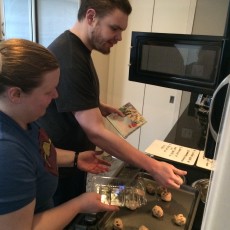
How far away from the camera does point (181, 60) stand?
111 cm

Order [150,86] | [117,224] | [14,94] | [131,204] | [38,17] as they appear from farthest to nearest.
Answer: [150,86] < [38,17] < [131,204] < [117,224] < [14,94]

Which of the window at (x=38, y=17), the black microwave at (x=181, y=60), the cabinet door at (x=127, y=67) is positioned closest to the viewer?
the black microwave at (x=181, y=60)

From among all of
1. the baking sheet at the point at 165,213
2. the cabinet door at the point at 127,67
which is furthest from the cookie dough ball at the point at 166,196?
the cabinet door at the point at 127,67

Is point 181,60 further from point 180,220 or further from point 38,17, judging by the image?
point 38,17

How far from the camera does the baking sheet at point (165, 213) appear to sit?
88 centimetres

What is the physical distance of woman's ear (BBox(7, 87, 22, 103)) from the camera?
0.67m

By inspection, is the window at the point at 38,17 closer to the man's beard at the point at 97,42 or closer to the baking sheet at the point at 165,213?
the man's beard at the point at 97,42

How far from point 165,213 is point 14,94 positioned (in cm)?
66

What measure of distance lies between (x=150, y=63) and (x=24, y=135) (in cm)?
68

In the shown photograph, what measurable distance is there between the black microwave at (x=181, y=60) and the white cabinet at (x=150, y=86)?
67.3 inches

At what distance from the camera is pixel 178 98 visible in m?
2.93

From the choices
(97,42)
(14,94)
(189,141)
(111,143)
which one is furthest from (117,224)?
(189,141)

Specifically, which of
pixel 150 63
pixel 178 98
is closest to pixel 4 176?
pixel 150 63

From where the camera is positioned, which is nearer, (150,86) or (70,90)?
(70,90)
